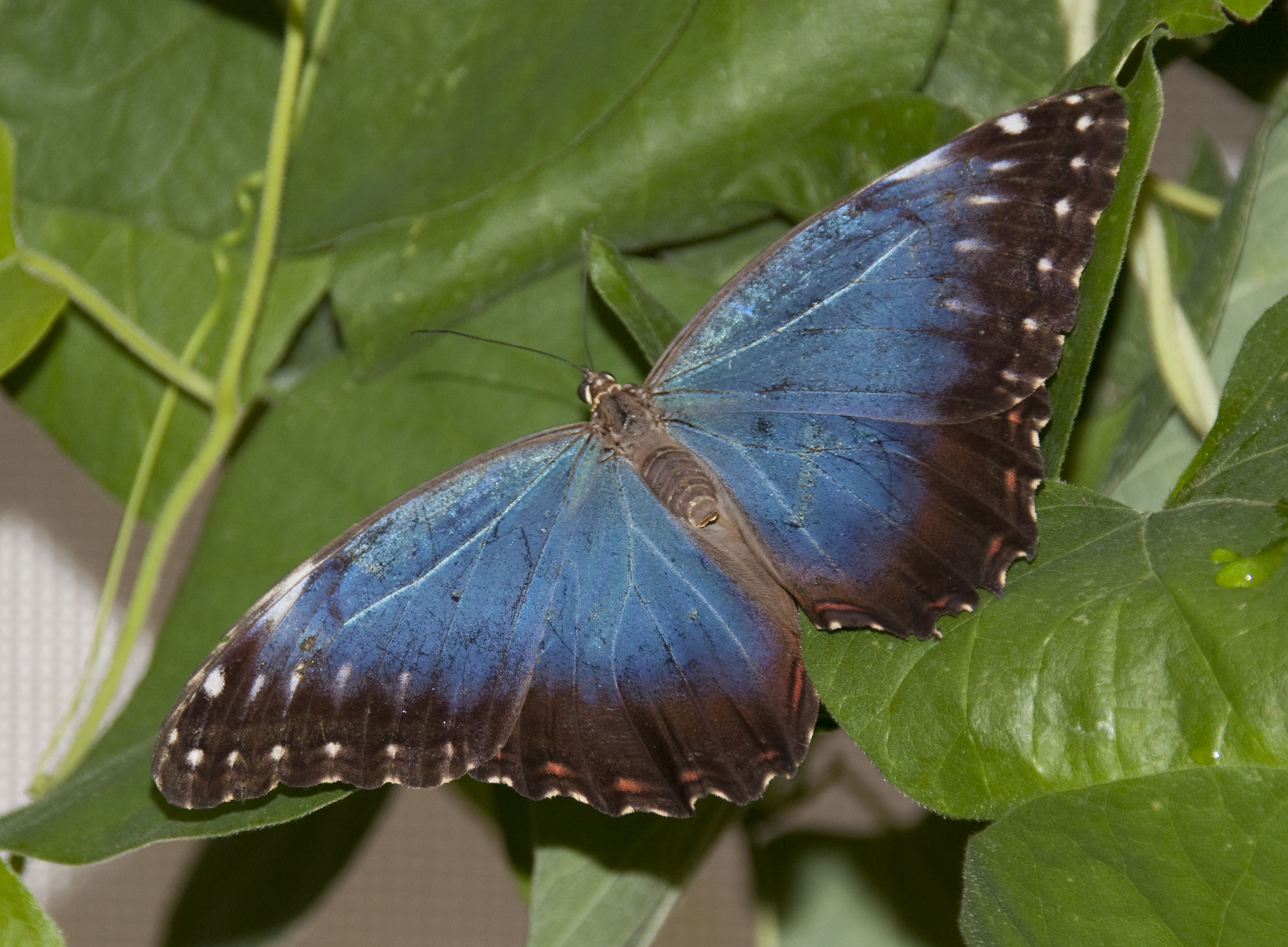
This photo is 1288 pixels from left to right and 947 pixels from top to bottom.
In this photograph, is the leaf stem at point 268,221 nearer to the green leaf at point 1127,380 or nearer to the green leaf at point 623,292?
the green leaf at point 623,292

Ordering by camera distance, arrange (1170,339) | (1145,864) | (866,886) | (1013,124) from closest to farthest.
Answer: (1145,864) → (1013,124) → (1170,339) → (866,886)

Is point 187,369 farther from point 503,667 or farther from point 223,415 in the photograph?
point 503,667

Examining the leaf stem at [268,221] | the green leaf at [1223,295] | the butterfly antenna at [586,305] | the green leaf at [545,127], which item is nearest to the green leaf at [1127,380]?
the green leaf at [1223,295]

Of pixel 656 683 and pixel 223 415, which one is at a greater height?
pixel 223 415

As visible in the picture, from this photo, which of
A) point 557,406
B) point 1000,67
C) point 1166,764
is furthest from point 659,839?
point 1000,67

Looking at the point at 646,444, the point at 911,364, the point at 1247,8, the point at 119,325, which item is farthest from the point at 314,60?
the point at 1247,8

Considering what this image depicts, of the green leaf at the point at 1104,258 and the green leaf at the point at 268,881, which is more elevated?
the green leaf at the point at 1104,258

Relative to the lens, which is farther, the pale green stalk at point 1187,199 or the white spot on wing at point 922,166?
the pale green stalk at point 1187,199
